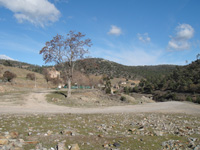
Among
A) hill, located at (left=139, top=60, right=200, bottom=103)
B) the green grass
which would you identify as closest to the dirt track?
the green grass

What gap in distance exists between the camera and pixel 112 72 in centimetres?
15162

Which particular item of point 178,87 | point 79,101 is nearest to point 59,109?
point 79,101

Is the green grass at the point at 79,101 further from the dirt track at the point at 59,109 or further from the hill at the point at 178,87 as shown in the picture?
the hill at the point at 178,87

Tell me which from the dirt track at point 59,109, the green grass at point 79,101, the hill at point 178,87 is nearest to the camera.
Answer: the dirt track at point 59,109

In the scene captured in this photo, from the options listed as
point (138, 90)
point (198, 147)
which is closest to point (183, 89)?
point (138, 90)

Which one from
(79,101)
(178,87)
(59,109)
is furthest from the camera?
(178,87)

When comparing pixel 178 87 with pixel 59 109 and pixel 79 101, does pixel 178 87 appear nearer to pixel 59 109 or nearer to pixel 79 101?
pixel 79 101

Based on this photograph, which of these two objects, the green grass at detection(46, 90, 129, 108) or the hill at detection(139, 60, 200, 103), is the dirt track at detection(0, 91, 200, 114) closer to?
the green grass at detection(46, 90, 129, 108)

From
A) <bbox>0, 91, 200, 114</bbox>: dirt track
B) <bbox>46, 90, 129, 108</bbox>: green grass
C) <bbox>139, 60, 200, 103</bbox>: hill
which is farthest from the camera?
<bbox>139, 60, 200, 103</bbox>: hill

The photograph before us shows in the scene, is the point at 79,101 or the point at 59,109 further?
the point at 79,101

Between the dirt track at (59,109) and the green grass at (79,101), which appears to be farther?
the green grass at (79,101)

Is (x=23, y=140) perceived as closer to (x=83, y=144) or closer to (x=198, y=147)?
(x=83, y=144)

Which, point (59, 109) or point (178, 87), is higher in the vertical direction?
point (178, 87)

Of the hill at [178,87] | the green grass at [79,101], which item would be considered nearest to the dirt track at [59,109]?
the green grass at [79,101]
